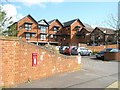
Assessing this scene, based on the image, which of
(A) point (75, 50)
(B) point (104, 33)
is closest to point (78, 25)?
(B) point (104, 33)

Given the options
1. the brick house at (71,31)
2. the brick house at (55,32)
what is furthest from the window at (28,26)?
the brick house at (71,31)

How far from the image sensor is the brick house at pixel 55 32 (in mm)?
45625

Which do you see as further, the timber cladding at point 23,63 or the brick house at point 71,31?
the brick house at point 71,31

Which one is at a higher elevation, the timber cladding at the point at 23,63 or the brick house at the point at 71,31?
the brick house at the point at 71,31

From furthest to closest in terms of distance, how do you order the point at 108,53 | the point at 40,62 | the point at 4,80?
the point at 108,53 → the point at 40,62 → the point at 4,80

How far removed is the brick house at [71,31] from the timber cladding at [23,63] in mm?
40025

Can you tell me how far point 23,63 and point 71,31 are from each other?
42.3m

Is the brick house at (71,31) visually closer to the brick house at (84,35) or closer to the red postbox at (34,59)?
the brick house at (84,35)

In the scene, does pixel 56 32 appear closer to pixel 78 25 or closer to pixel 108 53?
pixel 78 25

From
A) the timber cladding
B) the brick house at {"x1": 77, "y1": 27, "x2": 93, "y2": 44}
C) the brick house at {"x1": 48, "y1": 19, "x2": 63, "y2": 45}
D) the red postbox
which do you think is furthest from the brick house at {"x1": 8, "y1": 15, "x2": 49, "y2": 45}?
the red postbox

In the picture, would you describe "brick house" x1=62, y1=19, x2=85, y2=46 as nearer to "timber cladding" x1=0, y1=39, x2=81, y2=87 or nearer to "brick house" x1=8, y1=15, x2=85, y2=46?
"brick house" x1=8, y1=15, x2=85, y2=46

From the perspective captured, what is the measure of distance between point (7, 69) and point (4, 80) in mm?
439

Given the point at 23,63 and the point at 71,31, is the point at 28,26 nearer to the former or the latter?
the point at 71,31

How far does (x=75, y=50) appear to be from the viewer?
2128 cm
